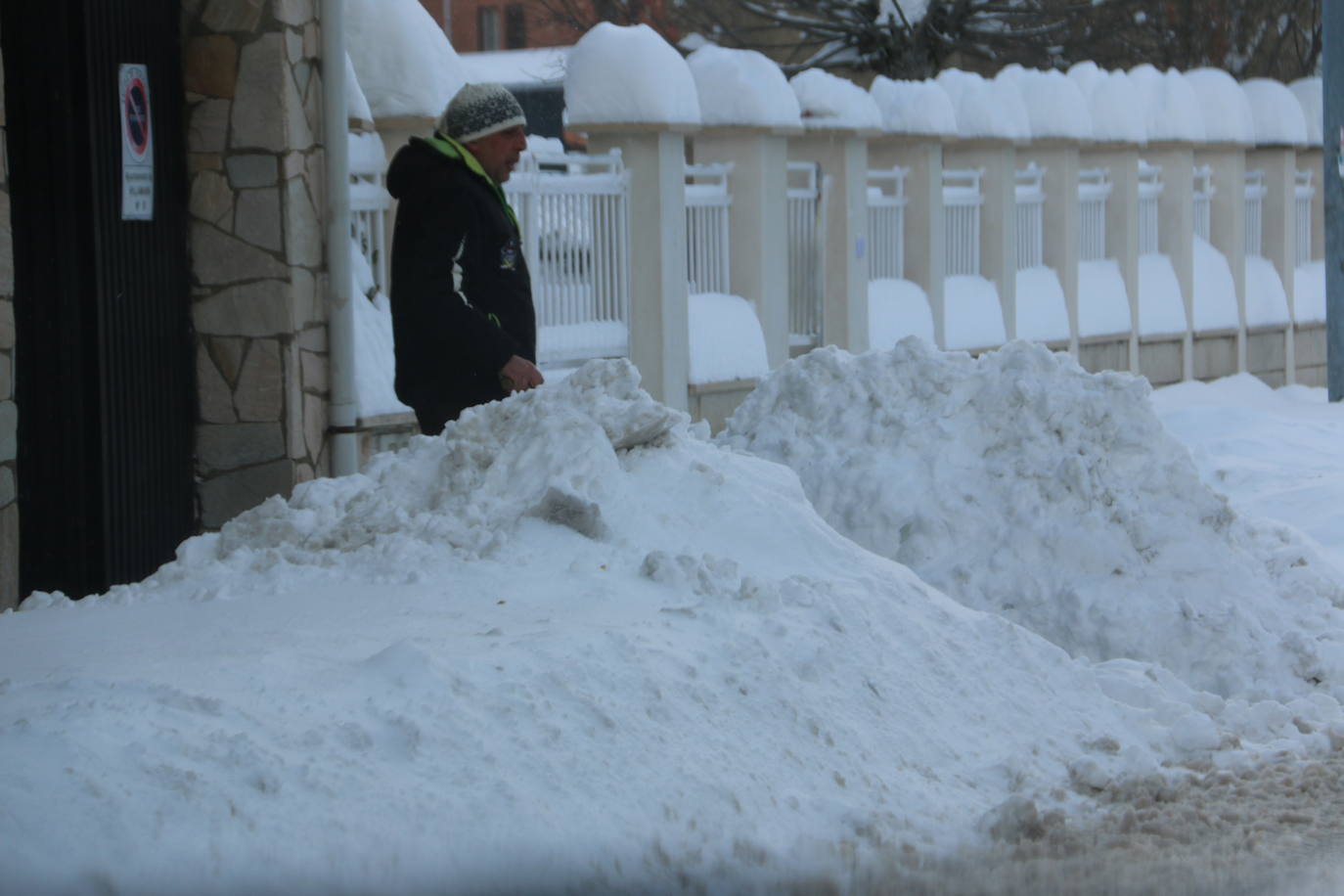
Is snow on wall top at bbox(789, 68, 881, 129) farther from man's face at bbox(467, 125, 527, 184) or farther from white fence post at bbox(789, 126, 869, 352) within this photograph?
man's face at bbox(467, 125, 527, 184)

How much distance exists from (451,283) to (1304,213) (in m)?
15.8

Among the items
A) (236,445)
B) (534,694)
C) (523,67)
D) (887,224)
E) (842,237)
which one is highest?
(523,67)

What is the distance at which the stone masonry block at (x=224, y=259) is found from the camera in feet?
22.9

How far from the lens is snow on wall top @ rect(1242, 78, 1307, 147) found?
18.5 meters

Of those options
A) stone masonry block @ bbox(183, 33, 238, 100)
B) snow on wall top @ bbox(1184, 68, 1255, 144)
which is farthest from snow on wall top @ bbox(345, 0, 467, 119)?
snow on wall top @ bbox(1184, 68, 1255, 144)

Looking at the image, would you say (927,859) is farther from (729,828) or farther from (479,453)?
(479,453)

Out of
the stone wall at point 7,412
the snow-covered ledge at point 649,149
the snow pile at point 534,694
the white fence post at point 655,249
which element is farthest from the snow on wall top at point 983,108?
the stone wall at point 7,412

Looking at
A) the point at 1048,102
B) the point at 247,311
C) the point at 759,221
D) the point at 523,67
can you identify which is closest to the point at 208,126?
the point at 247,311

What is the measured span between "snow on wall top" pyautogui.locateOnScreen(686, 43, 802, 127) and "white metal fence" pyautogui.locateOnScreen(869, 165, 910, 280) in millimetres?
1927

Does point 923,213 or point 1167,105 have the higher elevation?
point 1167,105

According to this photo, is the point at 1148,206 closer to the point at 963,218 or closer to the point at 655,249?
the point at 963,218

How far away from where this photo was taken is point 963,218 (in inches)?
585

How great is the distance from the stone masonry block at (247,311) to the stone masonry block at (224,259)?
42mm

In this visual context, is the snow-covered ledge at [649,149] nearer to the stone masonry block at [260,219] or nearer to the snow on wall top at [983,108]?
the stone masonry block at [260,219]
